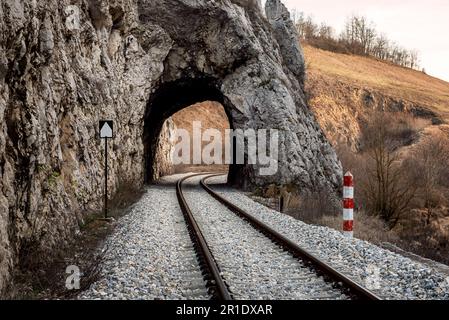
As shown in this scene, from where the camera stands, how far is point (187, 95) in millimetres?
29266

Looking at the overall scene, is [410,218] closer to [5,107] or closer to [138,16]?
[138,16]

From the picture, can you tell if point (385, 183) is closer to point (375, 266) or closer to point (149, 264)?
point (375, 266)

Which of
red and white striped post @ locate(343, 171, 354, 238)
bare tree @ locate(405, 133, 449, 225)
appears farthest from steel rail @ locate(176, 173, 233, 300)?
bare tree @ locate(405, 133, 449, 225)

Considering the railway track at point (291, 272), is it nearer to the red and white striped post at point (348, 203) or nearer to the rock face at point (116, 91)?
the red and white striped post at point (348, 203)

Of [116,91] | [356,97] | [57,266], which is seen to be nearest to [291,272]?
[57,266]

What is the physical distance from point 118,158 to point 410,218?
14.6 meters

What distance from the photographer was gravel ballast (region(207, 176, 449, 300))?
18.9 feet

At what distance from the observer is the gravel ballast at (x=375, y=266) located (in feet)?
18.9

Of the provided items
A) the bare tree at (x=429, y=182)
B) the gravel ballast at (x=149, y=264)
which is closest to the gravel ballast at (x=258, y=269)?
the gravel ballast at (x=149, y=264)

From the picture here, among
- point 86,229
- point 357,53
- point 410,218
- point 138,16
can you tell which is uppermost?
point 357,53

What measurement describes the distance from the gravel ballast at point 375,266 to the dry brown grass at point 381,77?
54.8 meters

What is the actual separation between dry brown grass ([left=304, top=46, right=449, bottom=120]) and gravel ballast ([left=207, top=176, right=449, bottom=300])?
54.8m
